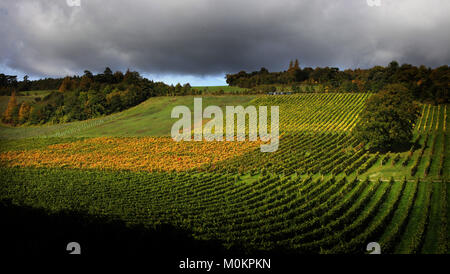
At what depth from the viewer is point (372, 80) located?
398ft

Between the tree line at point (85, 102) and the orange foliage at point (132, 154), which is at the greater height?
the tree line at point (85, 102)

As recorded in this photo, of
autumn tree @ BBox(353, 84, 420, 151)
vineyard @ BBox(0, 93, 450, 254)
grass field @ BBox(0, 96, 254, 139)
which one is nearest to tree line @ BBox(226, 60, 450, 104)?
vineyard @ BBox(0, 93, 450, 254)

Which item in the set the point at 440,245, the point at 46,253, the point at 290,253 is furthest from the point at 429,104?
the point at 46,253

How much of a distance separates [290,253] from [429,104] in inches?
3418

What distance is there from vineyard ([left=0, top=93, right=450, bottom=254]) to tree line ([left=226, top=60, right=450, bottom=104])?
82.0ft

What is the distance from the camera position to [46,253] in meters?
15.8

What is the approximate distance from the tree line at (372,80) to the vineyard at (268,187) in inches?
984

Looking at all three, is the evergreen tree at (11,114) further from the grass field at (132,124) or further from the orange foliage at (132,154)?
the orange foliage at (132,154)

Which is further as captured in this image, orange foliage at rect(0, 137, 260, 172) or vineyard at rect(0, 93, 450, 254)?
orange foliage at rect(0, 137, 260, 172)

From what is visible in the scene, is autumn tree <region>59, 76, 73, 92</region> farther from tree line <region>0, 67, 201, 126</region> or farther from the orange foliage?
the orange foliage

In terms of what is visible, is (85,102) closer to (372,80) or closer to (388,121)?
(388,121)

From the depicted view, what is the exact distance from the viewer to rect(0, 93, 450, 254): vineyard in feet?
72.2

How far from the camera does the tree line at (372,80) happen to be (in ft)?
281

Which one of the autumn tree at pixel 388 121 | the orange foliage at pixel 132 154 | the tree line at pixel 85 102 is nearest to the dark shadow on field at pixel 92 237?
the orange foliage at pixel 132 154
